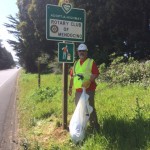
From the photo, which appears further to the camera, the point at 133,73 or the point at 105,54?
the point at 105,54

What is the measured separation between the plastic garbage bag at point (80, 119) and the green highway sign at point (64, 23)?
1.87 metres

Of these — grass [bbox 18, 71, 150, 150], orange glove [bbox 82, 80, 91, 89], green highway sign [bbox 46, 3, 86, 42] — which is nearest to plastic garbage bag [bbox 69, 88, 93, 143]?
grass [bbox 18, 71, 150, 150]

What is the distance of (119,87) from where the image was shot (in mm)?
13922

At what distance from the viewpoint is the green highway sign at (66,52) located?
8993mm

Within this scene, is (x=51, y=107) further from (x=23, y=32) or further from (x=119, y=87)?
(x=23, y=32)

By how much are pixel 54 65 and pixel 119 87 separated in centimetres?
2112

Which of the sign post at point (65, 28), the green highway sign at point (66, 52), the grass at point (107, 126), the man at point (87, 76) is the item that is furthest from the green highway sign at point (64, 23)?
the grass at point (107, 126)

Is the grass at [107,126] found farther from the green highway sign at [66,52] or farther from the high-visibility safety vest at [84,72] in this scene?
the green highway sign at [66,52]

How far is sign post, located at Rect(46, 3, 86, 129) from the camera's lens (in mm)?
8773

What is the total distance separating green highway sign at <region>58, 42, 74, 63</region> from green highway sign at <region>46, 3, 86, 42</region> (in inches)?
7.0

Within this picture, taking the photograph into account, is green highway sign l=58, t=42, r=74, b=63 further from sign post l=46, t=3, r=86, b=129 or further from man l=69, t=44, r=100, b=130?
man l=69, t=44, r=100, b=130

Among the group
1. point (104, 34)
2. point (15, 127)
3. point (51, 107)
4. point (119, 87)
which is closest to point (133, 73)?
point (119, 87)

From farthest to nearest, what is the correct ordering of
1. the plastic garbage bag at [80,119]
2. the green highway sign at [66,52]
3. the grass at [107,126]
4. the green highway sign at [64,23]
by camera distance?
the green highway sign at [66,52] < the green highway sign at [64,23] < the plastic garbage bag at [80,119] < the grass at [107,126]

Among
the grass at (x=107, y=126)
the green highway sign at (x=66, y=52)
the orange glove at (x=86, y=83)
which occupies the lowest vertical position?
the grass at (x=107, y=126)
